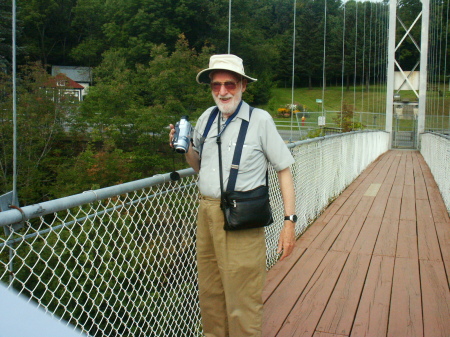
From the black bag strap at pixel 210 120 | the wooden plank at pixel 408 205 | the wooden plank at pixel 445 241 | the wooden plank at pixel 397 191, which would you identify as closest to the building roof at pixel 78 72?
the wooden plank at pixel 397 191

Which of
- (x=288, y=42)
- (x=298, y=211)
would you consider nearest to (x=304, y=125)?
(x=288, y=42)

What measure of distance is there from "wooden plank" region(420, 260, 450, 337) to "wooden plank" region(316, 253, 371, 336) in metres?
0.36

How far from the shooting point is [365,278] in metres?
3.38

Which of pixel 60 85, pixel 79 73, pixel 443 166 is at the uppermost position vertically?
pixel 79 73

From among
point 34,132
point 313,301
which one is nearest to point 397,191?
point 313,301

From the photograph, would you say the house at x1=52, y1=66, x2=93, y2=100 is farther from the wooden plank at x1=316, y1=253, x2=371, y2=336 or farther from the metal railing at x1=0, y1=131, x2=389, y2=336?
the wooden plank at x1=316, y1=253, x2=371, y2=336

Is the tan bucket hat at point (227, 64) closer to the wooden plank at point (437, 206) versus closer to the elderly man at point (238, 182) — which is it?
the elderly man at point (238, 182)

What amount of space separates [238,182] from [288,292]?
4.53 ft

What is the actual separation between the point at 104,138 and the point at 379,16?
19.6 metres

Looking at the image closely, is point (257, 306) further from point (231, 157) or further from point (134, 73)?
point (134, 73)

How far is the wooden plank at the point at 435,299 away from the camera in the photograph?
8.53 ft

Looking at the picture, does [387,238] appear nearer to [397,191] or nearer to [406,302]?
[406,302]

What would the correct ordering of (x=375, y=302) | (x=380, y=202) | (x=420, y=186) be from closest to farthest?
(x=375, y=302) < (x=380, y=202) < (x=420, y=186)

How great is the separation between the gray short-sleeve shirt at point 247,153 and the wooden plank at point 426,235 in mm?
2384
